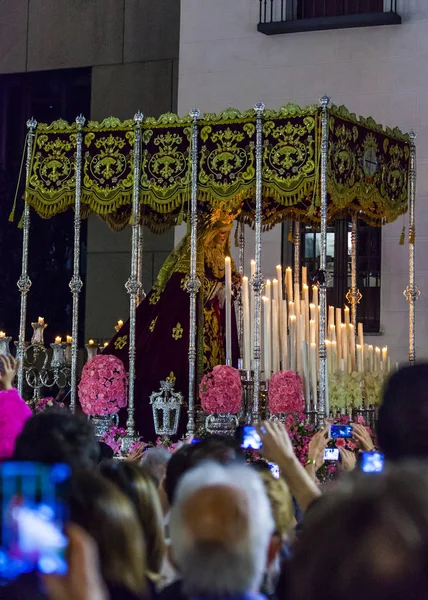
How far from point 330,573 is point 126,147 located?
22.5 feet

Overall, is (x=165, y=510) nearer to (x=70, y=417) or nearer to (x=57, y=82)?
(x=70, y=417)

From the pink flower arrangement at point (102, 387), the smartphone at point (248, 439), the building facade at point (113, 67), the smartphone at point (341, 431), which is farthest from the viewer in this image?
the building facade at point (113, 67)

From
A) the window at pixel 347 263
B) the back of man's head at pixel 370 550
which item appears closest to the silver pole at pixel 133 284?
the window at pixel 347 263

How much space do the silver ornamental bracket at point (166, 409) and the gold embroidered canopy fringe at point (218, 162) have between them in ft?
3.97

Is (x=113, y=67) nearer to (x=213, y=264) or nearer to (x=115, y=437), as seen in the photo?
(x=213, y=264)

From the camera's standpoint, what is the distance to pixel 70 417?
2949 millimetres

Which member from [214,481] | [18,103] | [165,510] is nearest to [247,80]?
[18,103]

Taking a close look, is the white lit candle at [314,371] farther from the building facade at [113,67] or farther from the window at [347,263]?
the building facade at [113,67]

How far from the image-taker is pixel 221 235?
8.62 meters

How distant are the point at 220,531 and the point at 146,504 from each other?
528mm

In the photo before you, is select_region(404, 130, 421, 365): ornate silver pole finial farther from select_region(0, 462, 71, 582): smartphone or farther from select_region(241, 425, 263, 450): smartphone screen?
select_region(0, 462, 71, 582): smartphone

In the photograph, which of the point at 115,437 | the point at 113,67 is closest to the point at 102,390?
the point at 115,437

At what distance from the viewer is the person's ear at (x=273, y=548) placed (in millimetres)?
2348

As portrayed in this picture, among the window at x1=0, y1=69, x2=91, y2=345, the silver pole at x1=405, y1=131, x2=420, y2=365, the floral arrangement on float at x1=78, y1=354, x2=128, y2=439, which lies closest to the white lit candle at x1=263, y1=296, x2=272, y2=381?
the floral arrangement on float at x1=78, y1=354, x2=128, y2=439
